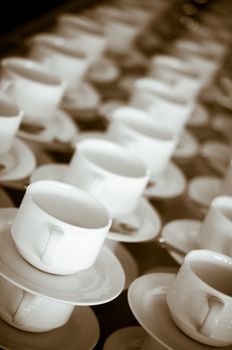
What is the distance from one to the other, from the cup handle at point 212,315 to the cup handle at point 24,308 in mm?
190

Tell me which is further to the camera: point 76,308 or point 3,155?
point 3,155

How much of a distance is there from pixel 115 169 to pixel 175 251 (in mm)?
163

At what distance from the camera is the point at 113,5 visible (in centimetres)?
226

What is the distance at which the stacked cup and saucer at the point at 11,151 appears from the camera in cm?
82

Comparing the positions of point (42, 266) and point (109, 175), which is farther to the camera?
point (109, 175)

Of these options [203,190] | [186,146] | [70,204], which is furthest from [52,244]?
[186,146]

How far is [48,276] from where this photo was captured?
2.07ft

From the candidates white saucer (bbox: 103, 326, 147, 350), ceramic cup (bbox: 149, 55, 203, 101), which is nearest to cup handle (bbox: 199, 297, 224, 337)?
white saucer (bbox: 103, 326, 147, 350)

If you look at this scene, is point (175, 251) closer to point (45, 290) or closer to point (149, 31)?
point (45, 290)

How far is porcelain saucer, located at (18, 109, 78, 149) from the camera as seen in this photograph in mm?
972

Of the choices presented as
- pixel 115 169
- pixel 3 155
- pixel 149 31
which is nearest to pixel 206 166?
pixel 115 169

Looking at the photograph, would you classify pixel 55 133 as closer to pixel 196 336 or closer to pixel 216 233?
pixel 216 233

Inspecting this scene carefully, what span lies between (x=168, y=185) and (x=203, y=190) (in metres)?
0.08

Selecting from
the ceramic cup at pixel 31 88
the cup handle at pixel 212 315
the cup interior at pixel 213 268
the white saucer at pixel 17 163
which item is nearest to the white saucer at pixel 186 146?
the ceramic cup at pixel 31 88
